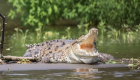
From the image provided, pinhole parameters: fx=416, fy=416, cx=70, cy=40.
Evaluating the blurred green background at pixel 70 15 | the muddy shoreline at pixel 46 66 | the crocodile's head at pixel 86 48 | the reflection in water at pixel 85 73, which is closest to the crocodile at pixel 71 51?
the crocodile's head at pixel 86 48

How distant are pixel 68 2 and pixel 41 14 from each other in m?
3.86

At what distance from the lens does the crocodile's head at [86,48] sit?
30.8 ft

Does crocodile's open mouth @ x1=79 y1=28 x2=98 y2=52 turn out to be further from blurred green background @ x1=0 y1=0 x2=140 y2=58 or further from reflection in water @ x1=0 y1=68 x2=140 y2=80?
blurred green background @ x1=0 y1=0 x2=140 y2=58

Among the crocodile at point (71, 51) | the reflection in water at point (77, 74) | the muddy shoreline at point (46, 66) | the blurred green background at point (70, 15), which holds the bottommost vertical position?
the reflection in water at point (77, 74)

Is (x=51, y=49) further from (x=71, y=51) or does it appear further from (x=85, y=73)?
(x=85, y=73)

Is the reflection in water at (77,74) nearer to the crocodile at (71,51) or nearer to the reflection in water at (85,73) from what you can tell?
the reflection in water at (85,73)

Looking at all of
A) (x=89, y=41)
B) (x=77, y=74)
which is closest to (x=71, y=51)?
(x=89, y=41)

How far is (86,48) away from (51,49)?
1.79m

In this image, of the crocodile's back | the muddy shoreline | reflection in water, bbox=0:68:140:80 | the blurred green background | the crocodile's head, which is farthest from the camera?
the blurred green background

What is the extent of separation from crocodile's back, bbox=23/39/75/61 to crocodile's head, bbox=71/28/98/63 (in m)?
0.69

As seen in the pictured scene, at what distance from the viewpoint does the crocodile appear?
9.46 m

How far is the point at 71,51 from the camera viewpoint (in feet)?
32.9

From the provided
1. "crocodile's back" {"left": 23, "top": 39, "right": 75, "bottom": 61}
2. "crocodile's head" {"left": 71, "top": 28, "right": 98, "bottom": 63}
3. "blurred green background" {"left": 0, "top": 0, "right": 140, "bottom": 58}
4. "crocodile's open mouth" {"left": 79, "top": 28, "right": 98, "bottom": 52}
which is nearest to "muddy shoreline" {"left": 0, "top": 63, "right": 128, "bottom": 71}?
"crocodile's head" {"left": 71, "top": 28, "right": 98, "bottom": 63}

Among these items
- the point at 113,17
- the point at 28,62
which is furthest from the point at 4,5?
the point at 28,62
